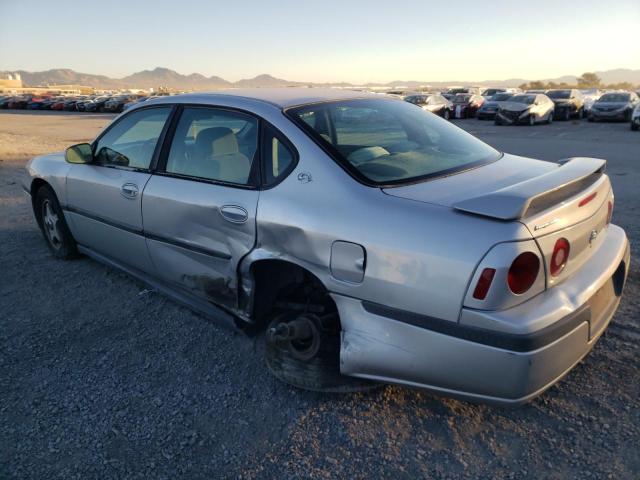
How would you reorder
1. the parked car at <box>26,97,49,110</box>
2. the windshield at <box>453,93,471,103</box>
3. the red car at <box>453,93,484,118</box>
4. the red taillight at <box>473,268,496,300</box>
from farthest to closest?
1. the parked car at <box>26,97,49,110</box>
2. the windshield at <box>453,93,471,103</box>
3. the red car at <box>453,93,484,118</box>
4. the red taillight at <box>473,268,496,300</box>

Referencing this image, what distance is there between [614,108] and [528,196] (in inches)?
984

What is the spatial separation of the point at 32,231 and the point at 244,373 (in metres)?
4.02

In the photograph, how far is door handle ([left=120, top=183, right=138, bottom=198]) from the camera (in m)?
3.37

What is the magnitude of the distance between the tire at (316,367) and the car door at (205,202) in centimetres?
44

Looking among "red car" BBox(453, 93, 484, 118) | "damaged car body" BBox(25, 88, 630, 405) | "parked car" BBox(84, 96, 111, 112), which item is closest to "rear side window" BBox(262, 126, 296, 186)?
"damaged car body" BBox(25, 88, 630, 405)

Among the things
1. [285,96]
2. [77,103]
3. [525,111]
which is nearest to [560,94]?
[525,111]

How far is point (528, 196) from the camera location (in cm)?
207

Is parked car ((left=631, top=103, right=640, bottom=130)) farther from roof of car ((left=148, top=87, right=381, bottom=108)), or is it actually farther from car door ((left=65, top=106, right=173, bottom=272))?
car door ((left=65, top=106, right=173, bottom=272))

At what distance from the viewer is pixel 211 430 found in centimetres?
Answer: 244

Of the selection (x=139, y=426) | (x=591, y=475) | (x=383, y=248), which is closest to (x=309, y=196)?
(x=383, y=248)

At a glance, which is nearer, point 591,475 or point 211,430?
point 591,475

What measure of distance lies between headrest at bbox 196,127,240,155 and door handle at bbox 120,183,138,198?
23.0 inches

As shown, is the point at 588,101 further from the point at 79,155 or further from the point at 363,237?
the point at 363,237

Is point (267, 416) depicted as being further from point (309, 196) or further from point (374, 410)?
point (309, 196)
